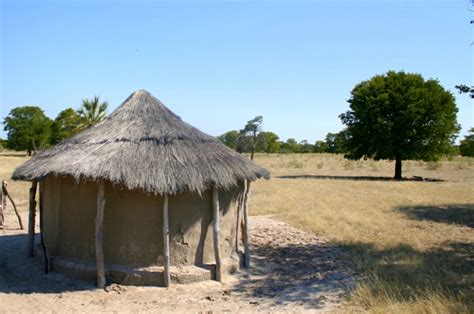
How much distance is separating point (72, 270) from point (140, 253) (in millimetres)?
1441

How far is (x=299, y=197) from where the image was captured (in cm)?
1986

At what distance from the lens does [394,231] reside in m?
13.2

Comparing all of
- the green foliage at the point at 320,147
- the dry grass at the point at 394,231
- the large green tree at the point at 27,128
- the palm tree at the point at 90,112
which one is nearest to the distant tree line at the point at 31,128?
the large green tree at the point at 27,128

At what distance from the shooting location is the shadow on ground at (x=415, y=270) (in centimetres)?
731

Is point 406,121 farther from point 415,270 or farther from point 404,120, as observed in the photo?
point 415,270

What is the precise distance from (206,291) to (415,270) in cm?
412

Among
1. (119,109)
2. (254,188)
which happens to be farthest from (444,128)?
(119,109)

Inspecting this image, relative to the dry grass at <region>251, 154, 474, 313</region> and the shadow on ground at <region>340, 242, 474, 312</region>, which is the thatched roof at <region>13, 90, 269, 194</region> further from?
the dry grass at <region>251, 154, 474, 313</region>

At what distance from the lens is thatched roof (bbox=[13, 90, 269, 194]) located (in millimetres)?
8023

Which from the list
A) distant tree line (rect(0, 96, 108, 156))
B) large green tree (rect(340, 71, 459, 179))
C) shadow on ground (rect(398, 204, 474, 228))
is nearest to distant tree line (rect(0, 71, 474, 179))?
large green tree (rect(340, 71, 459, 179))

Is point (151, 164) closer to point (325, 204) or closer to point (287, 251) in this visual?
point (287, 251)

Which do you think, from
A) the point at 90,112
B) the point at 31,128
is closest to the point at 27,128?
the point at 31,128

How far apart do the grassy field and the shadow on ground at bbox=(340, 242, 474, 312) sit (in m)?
0.02

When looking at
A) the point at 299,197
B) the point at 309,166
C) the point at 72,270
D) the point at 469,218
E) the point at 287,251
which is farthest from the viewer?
the point at 309,166
